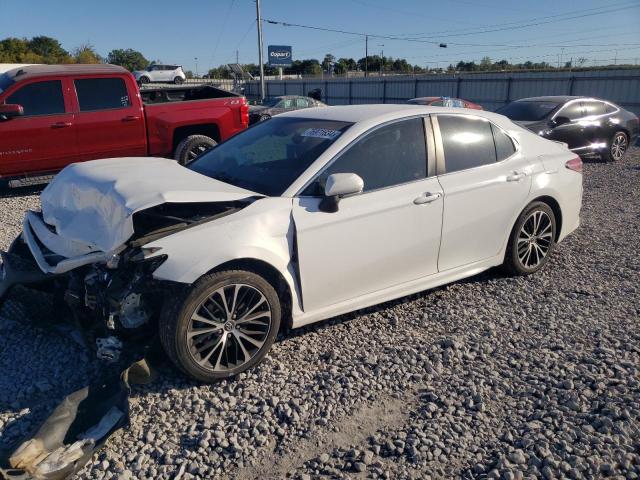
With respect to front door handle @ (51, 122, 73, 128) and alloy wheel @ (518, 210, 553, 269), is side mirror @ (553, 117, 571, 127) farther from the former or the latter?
front door handle @ (51, 122, 73, 128)

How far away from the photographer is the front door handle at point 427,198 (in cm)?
412

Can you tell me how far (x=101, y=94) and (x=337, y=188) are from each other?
6702mm

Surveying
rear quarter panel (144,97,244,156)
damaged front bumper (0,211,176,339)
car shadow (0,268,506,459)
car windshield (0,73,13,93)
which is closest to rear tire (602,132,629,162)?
rear quarter panel (144,97,244,156)

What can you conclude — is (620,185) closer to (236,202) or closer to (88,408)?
(236,202)

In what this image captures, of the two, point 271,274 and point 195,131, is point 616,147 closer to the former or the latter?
point 195,131

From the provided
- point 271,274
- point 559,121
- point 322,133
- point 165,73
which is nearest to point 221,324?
point 271,274

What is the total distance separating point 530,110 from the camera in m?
12.2

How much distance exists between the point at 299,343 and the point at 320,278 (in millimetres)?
594

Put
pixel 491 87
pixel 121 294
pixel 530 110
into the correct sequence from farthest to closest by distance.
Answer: pixel 491 87, pixel 530 110, pixel 121 294

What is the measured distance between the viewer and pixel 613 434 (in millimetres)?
2977

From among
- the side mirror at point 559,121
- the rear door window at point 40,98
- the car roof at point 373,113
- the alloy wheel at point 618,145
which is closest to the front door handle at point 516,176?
the car roof at point 373,113

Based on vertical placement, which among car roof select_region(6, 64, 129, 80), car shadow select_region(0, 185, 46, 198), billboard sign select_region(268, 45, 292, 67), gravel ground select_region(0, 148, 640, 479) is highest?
billboard sign select_region(268, 45, 292, 67)

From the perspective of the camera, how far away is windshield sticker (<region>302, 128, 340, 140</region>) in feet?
13.3

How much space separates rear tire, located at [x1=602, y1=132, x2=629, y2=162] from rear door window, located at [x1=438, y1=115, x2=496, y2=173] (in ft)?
30.8
